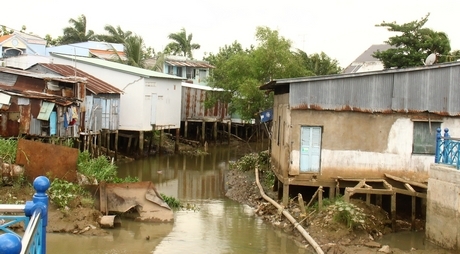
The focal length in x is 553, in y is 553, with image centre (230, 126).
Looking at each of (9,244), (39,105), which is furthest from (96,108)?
(9,244)

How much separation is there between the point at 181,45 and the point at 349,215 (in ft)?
136

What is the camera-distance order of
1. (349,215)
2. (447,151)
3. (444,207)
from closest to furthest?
1. (444,207)
2. (447,151)
3. (349,215)

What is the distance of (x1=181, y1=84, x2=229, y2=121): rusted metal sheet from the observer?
1428 inches

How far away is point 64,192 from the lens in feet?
45.9

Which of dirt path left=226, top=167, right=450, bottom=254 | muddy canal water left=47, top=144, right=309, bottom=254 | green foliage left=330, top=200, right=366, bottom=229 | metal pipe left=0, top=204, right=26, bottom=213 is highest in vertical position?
metal pipe left=0, top=204, right=26, bottom=213

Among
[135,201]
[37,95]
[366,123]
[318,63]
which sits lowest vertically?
[135,201]

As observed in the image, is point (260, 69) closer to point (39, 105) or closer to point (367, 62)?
point (39, 105)

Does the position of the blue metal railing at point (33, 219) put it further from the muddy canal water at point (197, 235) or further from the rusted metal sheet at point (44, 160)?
the rusted metal sheet at point (44, 160)

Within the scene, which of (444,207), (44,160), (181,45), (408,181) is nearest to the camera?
(444,207)

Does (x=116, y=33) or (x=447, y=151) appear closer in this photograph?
(x=447, y=151)

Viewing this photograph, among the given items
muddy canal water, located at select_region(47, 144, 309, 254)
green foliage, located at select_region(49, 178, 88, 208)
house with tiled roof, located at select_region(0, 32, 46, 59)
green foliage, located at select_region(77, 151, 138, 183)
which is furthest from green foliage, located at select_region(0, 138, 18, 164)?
house with tiled roof, located at select_region(0, 32, 46, 59)

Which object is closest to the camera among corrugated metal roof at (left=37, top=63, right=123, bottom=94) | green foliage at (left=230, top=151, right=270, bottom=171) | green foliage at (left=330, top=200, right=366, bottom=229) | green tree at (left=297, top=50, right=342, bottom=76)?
green foliage at (left=330, top=200, right=366, bottom=229)

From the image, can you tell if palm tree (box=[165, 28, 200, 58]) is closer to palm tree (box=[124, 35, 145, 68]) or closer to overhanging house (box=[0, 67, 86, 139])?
palm tree (box=[124, 35, 145, 68])

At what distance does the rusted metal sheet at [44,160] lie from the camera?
1439 centimetres
